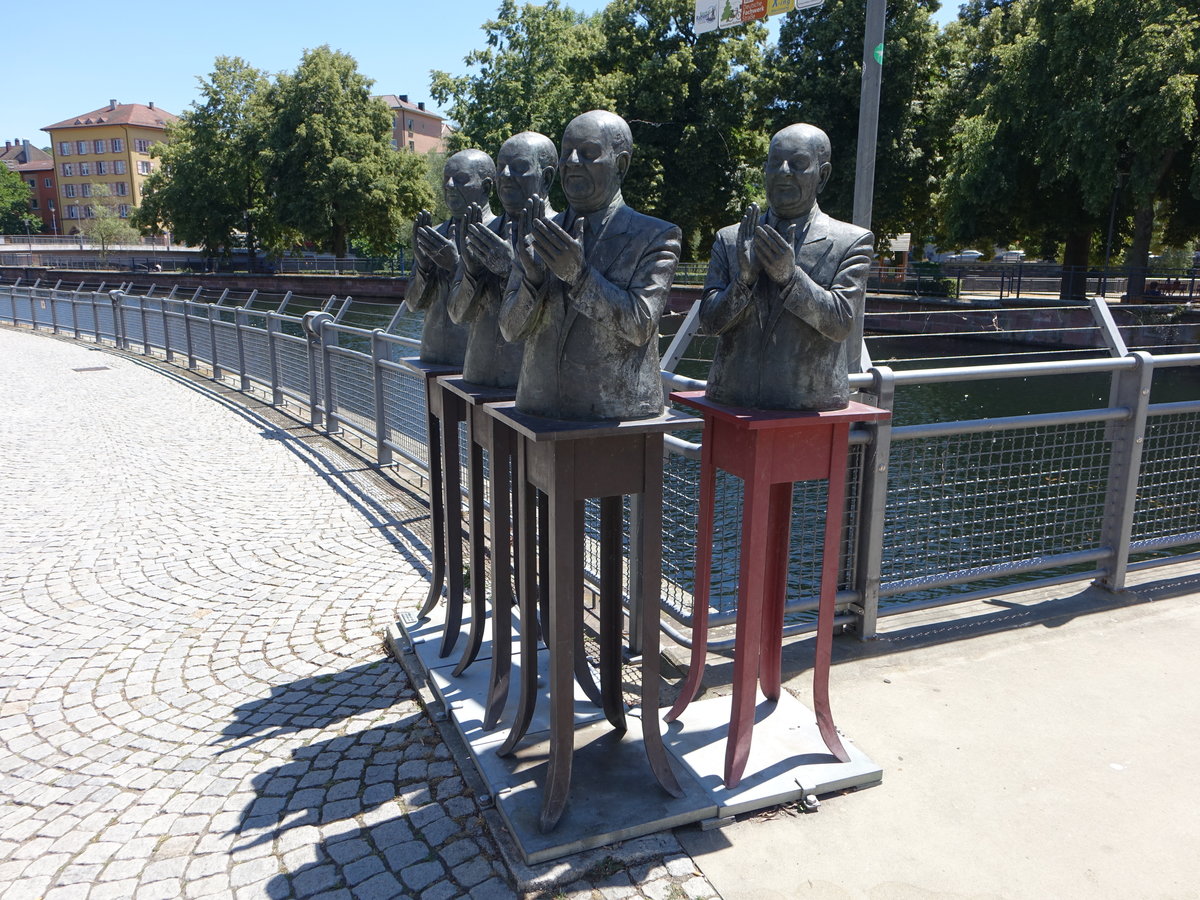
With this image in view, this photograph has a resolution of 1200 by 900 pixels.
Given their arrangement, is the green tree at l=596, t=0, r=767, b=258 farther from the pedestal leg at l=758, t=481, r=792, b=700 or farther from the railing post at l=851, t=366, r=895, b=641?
the pedestal leg at l=758, t=481, r=792, b=700

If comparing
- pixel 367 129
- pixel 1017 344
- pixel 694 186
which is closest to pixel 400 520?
pixel 1017 344

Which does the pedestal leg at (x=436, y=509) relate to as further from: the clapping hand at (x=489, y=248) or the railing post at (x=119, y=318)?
the railing post at (x=119, y=318)

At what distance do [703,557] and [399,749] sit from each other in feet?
4.87

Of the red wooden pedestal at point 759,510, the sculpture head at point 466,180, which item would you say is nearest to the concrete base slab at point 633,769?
the red wooden pedestal at point 759,510

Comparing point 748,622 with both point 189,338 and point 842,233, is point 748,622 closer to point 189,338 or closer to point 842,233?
point 842,233

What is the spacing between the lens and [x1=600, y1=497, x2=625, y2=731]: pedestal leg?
137 inches

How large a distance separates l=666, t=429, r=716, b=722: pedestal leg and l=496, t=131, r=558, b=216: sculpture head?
1.14 metres

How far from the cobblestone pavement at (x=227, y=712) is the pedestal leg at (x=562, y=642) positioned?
0.78 ft

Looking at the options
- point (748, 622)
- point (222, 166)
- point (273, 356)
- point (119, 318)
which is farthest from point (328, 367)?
point (222, 166)

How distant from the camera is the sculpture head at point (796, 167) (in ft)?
10.0

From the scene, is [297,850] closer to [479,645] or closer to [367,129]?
[479,645]

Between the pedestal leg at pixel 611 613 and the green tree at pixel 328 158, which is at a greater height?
the green tree at pixel 328 158

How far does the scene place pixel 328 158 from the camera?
1833 inches

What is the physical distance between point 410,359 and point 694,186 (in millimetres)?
29295
